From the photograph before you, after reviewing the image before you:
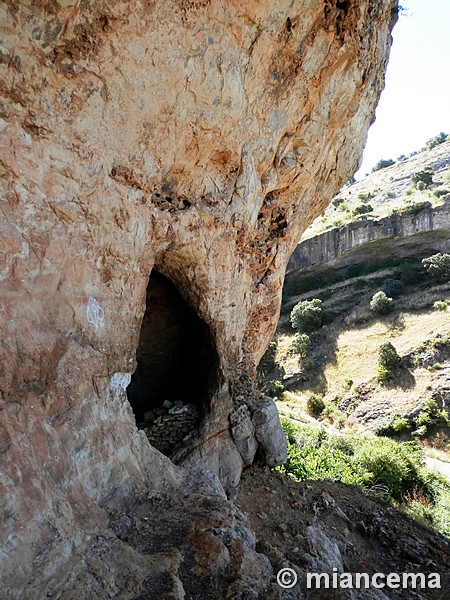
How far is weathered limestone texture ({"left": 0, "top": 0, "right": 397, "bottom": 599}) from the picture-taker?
2801mm

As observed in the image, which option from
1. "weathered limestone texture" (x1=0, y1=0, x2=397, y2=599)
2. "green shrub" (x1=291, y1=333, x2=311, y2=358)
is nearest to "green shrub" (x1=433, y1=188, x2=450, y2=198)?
"green shrub" (x1=291, y1=333, x2=311, y2=358)

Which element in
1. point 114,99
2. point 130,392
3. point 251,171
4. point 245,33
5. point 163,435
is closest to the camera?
point 114,99

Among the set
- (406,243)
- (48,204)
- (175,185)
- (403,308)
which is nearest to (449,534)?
(175,185)

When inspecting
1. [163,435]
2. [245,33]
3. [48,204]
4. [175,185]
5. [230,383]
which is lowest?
[163,435]

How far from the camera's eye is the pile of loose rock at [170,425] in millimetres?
5926

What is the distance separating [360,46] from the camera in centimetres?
586

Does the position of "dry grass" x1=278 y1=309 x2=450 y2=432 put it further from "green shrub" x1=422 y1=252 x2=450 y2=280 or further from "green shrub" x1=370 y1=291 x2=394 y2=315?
"green shrub" x1=422 y1=252 x2=450 y2=280

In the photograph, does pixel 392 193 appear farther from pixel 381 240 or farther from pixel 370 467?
pixel 370 467

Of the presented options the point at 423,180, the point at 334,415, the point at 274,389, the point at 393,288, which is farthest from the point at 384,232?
the point at 334,415

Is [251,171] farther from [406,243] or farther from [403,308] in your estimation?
[406,243]

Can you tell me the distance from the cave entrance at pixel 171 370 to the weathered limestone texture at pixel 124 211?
10.8 inches

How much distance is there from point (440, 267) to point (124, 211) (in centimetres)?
3014

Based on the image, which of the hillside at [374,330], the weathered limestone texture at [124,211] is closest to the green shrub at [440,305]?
the hillside at [374,330]

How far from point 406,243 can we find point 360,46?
28954mm
